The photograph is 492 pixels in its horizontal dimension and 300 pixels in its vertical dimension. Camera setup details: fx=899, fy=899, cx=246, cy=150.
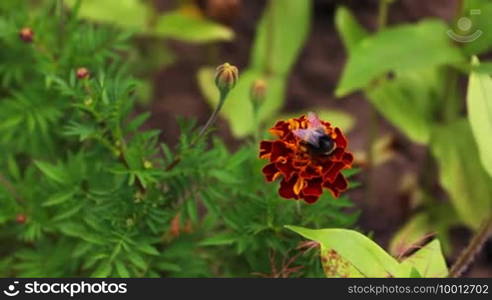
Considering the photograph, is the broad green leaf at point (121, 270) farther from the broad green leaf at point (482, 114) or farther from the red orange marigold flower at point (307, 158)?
the broad green leaf at point (482, 114)

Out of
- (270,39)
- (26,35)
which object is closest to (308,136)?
(26,35)

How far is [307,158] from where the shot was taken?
0.87m

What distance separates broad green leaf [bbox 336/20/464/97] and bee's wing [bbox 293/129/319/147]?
0.37 metres

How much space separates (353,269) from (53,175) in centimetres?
37

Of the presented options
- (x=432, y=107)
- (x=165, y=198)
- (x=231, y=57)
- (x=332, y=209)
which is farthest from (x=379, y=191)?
(x=165, y=198)

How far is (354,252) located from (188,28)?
73 cm

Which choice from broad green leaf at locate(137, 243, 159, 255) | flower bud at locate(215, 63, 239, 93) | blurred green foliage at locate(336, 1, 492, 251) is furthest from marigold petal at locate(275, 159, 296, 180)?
blurred green foliage at locate(336, 1, 492, 251)

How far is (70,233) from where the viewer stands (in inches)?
41.1

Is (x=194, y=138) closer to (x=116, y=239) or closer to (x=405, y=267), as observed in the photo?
(x=116, y=239)

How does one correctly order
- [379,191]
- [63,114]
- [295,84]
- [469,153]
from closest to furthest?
[63,114] → [469,153] → [379,191] → [295,84]

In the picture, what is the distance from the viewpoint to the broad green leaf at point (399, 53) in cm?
125

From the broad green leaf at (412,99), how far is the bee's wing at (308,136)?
20.3 inches

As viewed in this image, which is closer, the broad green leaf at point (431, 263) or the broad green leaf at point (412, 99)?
the broad green leaf at point (431, 263)

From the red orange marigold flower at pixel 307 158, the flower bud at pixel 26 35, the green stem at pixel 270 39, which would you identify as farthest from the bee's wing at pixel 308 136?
the green stem at pixel 270 39
